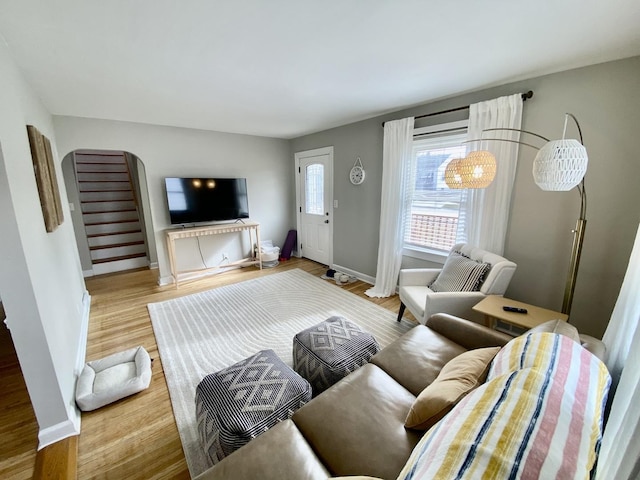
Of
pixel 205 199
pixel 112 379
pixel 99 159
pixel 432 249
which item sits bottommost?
pixel 112 379

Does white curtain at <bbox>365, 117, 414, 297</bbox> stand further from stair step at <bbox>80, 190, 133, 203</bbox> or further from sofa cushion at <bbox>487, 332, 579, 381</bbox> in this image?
stair step at <bbox>80, 190, 133, 203</bbox>

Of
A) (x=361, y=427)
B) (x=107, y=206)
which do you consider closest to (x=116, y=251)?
(x=107, y=206)

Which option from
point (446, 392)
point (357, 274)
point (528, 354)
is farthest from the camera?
point (357, 274)

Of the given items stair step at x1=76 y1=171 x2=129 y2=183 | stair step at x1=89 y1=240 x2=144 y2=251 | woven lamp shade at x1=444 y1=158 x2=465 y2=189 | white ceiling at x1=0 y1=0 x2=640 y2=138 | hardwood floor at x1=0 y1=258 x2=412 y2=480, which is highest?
white ceiling at x1=0 y1=0 x2=640 y2=138

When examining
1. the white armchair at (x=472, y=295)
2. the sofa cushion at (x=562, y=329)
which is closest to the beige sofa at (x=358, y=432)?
the sofa cushion at (x=562, y=329)

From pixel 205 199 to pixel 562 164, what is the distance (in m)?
4.11

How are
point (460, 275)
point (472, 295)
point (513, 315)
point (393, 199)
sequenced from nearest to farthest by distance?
point (513, 315) < point (472, 295) < point (460, 275) < point (393, 199)

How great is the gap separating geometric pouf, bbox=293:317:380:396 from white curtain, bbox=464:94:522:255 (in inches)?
63.4

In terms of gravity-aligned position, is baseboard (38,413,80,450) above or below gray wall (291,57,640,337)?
below

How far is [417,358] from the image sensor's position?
1.50 m

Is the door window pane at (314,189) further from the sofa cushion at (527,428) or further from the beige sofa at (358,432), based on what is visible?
the sofa cushion at (527,428)

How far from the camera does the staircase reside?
14.9 ft

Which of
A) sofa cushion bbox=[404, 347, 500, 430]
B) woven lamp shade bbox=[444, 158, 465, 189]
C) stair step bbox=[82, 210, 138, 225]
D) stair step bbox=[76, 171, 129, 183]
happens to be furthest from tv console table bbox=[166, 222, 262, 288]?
sofa cushion bbox=[404, 347, 500, 430]

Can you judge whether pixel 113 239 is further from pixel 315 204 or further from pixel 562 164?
pixel 562 164
